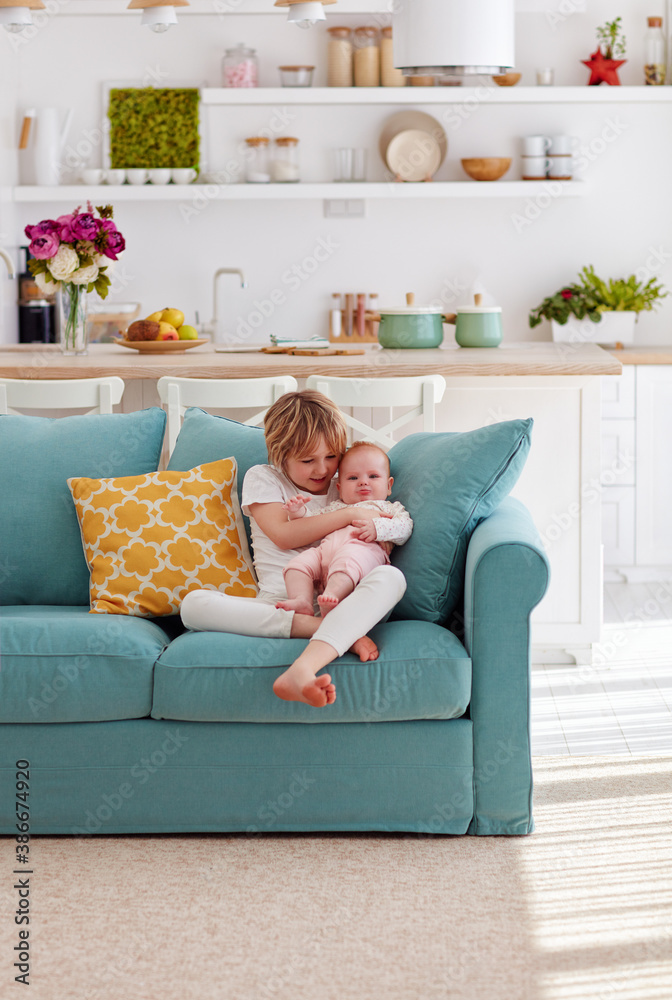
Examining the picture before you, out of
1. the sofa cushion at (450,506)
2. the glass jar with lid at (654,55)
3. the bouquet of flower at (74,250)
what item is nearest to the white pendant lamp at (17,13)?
the bouquet of flower at (74,250)

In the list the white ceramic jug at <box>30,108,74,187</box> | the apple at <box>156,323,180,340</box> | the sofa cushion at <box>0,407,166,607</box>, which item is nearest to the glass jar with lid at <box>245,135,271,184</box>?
the white ceramic jug at <box>30,108,74,187</box>

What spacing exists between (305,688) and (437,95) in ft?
13.0

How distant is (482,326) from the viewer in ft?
13.4

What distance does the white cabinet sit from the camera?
16.1 ft

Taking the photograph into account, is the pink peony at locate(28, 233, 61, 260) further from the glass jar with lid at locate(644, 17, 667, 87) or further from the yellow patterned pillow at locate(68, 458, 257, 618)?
the glass jar with lid at locate(644, 17, 667, 87)

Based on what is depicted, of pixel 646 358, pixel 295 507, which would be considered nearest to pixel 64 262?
pixel 295 507

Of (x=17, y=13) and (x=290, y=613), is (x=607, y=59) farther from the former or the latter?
(x=290, y=613)

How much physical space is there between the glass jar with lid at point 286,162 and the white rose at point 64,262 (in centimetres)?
186

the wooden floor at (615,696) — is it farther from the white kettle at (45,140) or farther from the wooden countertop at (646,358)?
the white kettle at (45,140)

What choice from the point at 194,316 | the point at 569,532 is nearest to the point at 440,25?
the point at 569,532

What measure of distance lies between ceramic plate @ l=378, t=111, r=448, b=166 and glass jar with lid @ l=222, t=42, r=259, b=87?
0.71m

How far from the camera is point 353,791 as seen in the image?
2393 mm

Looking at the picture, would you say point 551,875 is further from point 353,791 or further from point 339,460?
point 339,460

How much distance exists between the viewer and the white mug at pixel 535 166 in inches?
214
